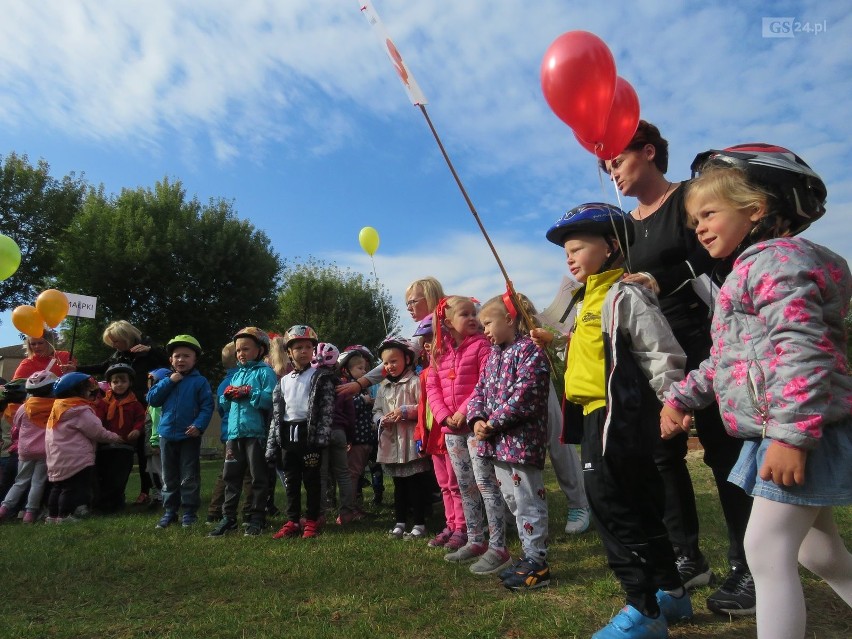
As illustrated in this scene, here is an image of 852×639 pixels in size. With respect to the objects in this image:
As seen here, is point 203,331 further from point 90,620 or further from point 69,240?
point 90,620

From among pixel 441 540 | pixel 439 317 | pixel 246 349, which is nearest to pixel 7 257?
pixel 246 349

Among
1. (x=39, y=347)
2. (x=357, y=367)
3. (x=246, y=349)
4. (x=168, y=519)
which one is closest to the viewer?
(x=168, y=519)

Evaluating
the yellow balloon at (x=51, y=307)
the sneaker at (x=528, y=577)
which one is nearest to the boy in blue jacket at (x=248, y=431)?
the sneaker at (x=528, y=577)

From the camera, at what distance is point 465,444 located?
4445 mm

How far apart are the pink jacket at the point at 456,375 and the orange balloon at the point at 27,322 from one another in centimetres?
697

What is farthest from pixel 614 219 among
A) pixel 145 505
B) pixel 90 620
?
pixel 145 505

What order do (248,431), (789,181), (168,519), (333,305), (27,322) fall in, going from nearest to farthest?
1. (789,181)
2. (248,431)
3. (168,519)
4. (27,322)
5. (333,305)

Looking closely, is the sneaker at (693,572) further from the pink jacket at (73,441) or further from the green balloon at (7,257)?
the green balloon at (7,257)

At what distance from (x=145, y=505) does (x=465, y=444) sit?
5003mm

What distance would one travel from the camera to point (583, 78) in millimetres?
3100

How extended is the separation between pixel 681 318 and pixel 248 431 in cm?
395

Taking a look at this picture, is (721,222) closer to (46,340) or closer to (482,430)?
(482,430)

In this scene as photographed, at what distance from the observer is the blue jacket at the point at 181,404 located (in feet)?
20.0

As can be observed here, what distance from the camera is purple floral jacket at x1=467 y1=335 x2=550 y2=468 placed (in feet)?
11.8
